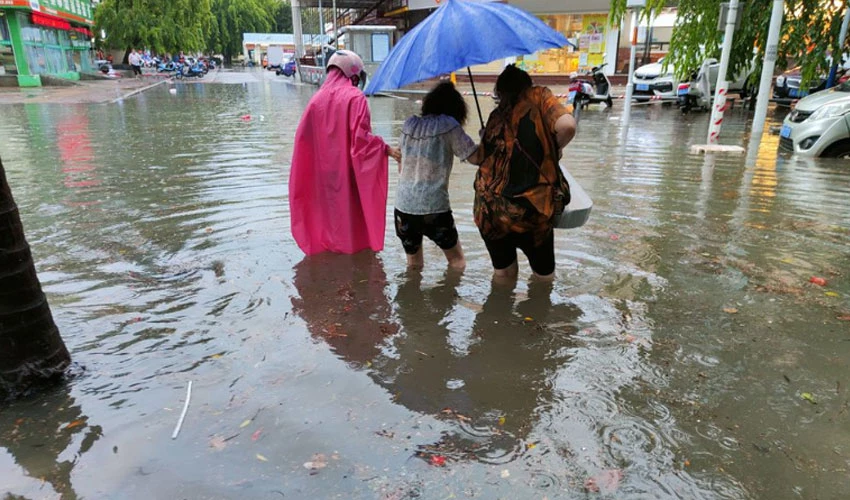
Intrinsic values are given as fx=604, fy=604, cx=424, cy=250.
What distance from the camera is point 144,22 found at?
38844mm

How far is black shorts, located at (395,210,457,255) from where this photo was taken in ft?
13.9

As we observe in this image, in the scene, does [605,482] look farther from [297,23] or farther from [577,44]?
[297,23]

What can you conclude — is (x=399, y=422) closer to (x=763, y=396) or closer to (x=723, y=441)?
(x=723, y=441)

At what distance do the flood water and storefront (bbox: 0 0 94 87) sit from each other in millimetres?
23910

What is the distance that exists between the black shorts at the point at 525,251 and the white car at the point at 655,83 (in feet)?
54.8

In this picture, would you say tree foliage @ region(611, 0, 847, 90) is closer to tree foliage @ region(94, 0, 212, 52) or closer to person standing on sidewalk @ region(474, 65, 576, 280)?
person standing on sidewalk @ region(474, 65, 576, 280)

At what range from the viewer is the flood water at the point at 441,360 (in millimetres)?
2574

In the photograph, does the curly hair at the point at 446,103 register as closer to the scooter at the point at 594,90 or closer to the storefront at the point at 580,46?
the scooter at the point at 594,90

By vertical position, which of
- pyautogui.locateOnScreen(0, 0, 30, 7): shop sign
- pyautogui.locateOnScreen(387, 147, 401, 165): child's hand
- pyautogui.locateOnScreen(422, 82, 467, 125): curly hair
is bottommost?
pyautogui.locateOnScreen(387, 147, 401, 165): child's hand

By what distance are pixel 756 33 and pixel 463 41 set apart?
1249 cm

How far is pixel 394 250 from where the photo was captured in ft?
18.2

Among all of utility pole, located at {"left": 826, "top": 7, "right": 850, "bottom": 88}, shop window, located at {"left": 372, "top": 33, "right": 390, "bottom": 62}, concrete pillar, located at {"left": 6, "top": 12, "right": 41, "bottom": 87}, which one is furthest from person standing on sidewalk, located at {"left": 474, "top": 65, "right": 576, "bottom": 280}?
concrete pillar, located at {"left": 6, "top": 12, "right": 41, "bottom": 87}

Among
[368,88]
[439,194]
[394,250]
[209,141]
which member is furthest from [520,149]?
[209,141]

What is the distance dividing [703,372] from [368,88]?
2614 millimetres
